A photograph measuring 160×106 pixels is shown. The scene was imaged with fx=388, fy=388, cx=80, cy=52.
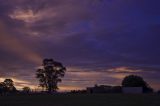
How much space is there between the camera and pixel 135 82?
461 feet

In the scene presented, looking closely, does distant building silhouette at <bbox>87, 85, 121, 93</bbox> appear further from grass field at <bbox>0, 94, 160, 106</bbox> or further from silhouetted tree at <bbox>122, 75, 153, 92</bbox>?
grass field at <bbox>0, 94, 160, 106</bbox>

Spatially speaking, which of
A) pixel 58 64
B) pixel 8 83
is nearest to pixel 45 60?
pixel 58 64

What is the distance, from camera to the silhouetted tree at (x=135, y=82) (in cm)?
13926

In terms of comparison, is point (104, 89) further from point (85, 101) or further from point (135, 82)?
point (85, 101)

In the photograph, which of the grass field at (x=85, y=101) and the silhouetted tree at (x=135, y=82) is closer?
the grass field at (x=85, y=101)

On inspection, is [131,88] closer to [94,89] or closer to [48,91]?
[94,89]

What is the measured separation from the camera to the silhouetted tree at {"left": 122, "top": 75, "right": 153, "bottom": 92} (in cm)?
13926

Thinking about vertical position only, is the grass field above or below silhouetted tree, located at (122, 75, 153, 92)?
below

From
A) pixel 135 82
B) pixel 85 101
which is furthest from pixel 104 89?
pixel 85 101

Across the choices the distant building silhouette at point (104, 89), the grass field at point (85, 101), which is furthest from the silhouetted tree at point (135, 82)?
the grass field at point (85, 101)

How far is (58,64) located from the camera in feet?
412

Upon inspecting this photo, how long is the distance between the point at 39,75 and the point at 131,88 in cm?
3139

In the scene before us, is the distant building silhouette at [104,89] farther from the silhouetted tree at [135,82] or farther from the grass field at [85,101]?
A: the grass field at [85,101]

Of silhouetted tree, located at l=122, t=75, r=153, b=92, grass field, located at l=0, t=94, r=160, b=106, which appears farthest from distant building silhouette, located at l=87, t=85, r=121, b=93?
grass field, located at l=0, t=94, r=160, b=106
